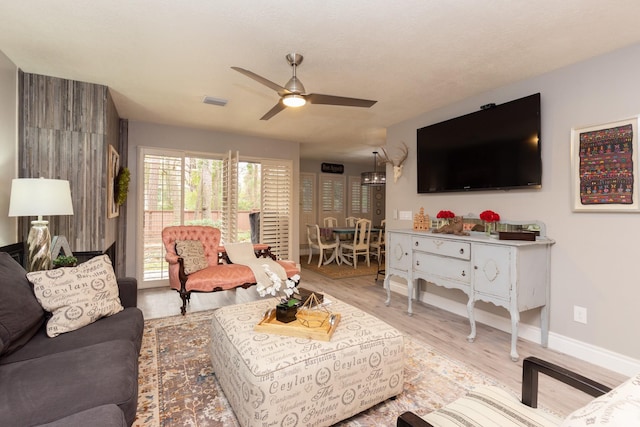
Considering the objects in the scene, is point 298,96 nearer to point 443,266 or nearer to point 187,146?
point 443,266

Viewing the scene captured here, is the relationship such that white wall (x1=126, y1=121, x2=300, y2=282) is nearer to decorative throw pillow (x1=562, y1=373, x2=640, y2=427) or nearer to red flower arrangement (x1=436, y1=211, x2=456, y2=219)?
red flower arrangement (x1=436, y1=211, x2=456, y2=219)

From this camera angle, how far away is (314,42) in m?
2.42

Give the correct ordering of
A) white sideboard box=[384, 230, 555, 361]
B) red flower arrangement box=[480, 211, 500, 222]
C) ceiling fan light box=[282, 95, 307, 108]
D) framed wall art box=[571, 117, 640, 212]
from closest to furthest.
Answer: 1. framed wall art box=[571, 117, 640, 212]
2. ceiling fan light box=[282, 95, 307, 108]
3. white sideboard box=[384, 230, 555, 361]
4. red flower arrangement box=[480, 211, 500, 222]

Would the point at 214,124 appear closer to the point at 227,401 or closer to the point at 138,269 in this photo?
the point at 138,269

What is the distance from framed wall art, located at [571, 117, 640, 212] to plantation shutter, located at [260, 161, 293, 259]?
14.1 ft

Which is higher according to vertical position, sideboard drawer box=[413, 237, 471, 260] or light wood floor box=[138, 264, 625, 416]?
sideboard drawer box=[413, 237, 471, 260]

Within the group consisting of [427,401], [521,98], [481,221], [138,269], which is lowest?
[427,401]

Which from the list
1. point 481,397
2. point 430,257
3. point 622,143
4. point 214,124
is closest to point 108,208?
point 214,124

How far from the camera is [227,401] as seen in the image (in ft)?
6.52

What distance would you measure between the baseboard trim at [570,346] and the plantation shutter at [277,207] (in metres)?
3.18

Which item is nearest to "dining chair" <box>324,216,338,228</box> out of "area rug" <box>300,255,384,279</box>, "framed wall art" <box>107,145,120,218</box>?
"area rug" <box>300,255,384,279</box>

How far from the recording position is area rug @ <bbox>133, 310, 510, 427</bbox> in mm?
1837

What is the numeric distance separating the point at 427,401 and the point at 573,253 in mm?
1934

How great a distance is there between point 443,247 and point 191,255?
290 cm
